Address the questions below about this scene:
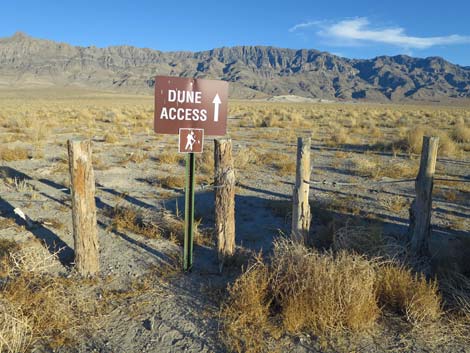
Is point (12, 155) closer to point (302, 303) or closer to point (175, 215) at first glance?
point (175, 215)

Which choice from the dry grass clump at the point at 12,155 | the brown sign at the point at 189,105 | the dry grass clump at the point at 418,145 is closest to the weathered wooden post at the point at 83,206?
the brown sign at the point at 189,105

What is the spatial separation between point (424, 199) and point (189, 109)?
3205 millimetres

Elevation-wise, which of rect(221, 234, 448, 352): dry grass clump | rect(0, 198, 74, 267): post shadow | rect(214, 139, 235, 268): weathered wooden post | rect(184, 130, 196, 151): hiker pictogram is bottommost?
rect(0, 198, 74, 267): post shadow

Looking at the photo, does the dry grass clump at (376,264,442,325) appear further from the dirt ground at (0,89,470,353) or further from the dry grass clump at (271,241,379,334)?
the dirt ground at (0,89,470,353)

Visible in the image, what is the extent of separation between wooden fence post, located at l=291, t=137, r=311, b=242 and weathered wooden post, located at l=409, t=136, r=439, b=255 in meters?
1.44

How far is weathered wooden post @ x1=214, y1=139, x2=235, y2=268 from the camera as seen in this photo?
16.3ft

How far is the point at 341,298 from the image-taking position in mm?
3848

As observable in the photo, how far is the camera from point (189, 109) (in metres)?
4.56

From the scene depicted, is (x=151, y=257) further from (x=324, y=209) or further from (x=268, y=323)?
(x=324, y=209)

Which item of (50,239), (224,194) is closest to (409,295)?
(224,194)

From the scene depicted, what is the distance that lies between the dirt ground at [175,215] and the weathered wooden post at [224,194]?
297mm

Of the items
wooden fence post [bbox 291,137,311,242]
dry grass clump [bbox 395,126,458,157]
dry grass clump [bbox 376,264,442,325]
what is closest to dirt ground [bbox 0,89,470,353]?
wooden fence post [bbox 291,137,311,242]

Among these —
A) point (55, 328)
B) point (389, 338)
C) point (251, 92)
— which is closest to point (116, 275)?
point (55, 328)

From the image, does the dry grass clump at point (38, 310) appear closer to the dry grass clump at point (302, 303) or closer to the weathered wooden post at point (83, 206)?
the weathered wooden post at point (83, 206)
